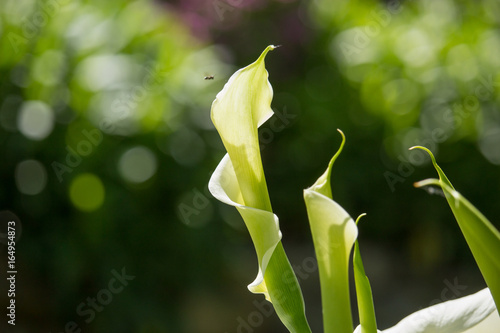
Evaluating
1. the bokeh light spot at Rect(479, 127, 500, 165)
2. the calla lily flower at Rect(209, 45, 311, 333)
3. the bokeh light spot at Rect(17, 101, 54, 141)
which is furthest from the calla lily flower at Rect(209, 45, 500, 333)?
the bokeh light spot at Rect(479, 127, 500, 165)

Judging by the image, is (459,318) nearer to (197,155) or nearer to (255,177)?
(255,177)

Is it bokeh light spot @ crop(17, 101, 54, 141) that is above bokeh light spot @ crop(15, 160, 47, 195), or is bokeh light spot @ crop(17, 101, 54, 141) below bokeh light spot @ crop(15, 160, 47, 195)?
above

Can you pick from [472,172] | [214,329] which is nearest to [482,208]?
[472,172]

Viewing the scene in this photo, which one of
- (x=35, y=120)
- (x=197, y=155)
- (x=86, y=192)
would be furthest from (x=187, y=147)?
(x=35, y=120)

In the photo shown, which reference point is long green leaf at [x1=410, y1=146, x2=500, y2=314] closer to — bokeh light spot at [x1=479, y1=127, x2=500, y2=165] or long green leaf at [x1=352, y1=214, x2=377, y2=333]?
long green leaf at [x1=352, y1=214, x2=377, y2=333]

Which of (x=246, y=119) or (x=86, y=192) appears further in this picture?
(x=86, y=192)

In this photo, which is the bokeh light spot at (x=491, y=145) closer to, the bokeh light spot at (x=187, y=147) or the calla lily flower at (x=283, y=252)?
the bokeh light spot at (x=187, y=147)

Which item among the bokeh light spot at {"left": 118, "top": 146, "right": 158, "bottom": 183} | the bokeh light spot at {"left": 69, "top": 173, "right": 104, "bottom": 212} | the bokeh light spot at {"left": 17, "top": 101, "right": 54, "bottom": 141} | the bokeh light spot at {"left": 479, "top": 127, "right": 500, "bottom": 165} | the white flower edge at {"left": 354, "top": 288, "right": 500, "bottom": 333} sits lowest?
the bokeh light spot at {"left": 479, "top": 127, "right": 500, "bottom": 165}
